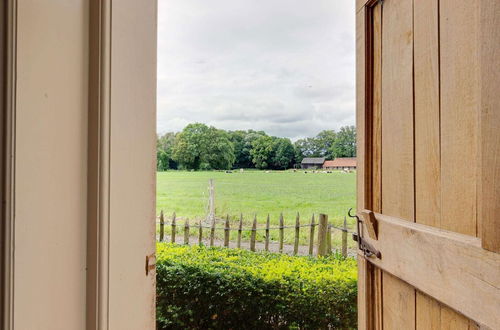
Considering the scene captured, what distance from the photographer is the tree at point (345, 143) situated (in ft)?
9.61

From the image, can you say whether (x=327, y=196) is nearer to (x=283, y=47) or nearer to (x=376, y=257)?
(x=283, y=47)

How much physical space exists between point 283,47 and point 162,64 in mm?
1218

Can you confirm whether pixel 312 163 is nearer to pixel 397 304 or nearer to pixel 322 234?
pixel 322 234

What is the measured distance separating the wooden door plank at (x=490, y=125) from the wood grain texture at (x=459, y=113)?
47mm

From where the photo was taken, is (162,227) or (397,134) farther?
(162,227)

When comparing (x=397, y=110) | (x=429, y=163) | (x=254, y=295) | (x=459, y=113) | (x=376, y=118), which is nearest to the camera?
(x=459, y=113)

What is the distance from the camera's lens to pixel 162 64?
3059mm

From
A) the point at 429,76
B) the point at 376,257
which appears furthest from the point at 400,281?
the point at 429,76

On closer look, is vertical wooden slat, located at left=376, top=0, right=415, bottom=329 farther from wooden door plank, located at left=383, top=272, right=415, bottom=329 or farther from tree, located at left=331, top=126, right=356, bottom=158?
tree, located at left=331, top=126, right=356, bottom=158

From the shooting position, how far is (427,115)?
785mm

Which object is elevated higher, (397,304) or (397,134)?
(397,134)

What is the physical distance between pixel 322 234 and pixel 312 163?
2.37ft

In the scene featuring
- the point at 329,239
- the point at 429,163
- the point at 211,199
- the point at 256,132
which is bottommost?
the point at 329,239

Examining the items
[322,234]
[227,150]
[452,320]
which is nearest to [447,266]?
[452,320]
